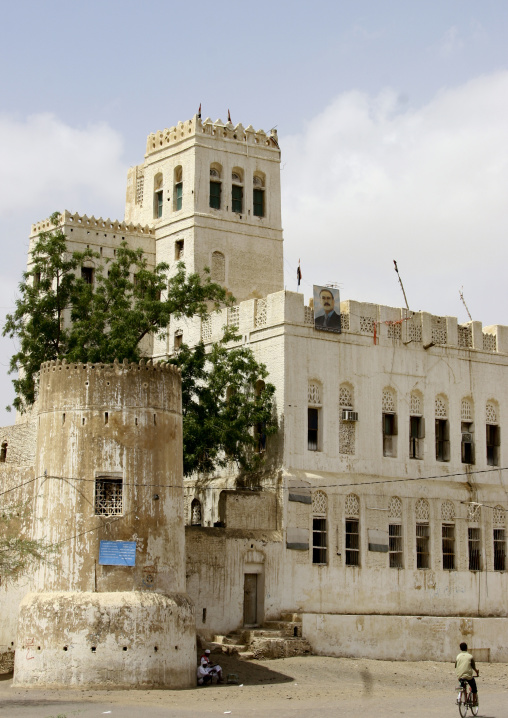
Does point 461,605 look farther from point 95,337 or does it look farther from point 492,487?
point 95,337

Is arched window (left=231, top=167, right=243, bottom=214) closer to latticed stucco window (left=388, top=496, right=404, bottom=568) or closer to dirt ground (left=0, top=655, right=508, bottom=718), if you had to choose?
latticed stucco window (left=388, top=496, right=404, bottom=568)

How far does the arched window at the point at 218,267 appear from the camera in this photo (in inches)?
1565

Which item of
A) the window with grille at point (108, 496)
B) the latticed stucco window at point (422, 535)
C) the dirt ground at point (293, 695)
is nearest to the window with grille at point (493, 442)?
the latticed stucco window at point (422, 535)

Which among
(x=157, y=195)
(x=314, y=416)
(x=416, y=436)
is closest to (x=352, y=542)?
(x=314, y=416)

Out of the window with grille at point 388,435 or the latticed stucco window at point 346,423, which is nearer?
the latticed stucco window at point 346,423

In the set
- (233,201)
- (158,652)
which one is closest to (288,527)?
(158,652)

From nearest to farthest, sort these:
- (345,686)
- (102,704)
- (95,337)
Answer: (102,704)
(345,686)
(95,337)

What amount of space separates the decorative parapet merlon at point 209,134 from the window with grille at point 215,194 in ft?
5.49

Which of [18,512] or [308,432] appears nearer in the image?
[18,512]

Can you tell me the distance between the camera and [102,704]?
2258 centimetres

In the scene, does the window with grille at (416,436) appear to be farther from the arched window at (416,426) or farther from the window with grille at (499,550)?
the window with grille at (499,550)

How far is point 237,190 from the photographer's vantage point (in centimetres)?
4156

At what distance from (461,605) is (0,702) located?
1630cm

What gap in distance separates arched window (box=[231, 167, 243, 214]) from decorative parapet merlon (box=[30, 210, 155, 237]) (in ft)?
9.60
